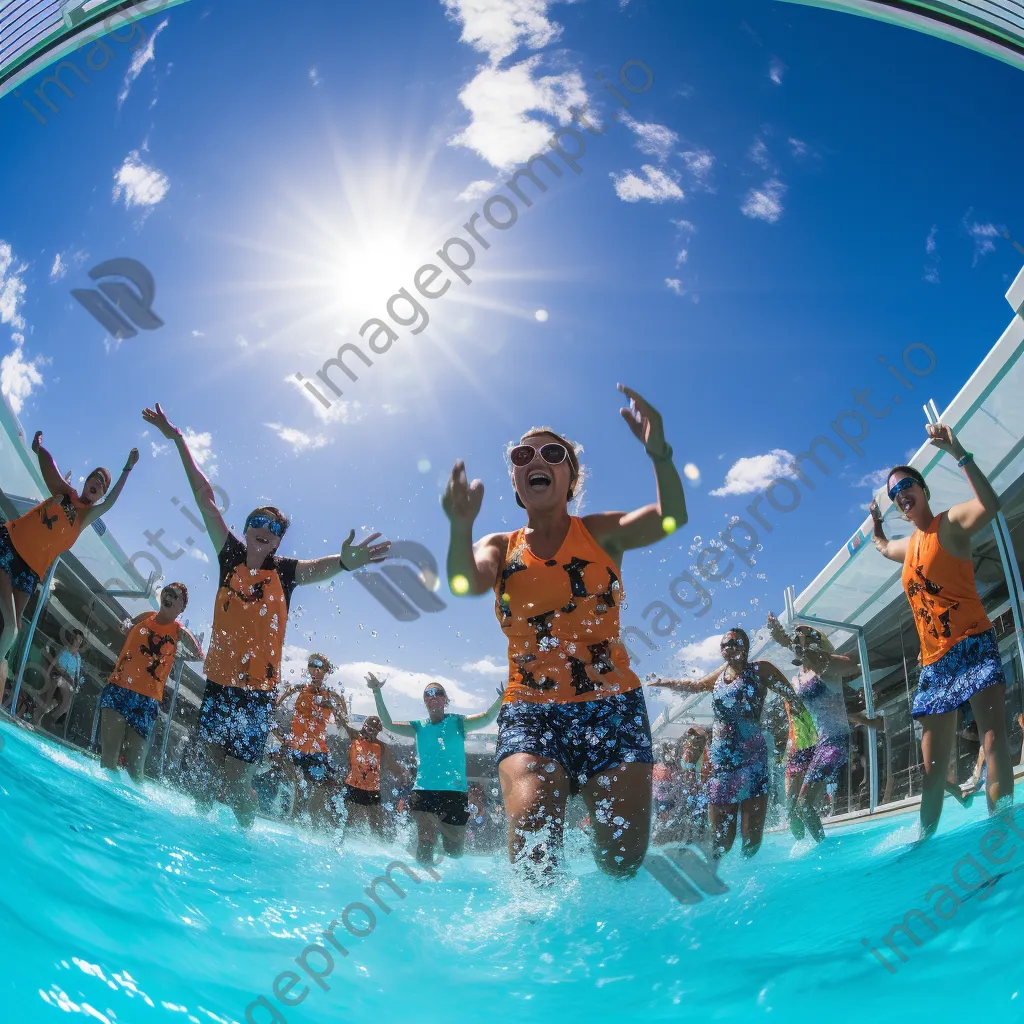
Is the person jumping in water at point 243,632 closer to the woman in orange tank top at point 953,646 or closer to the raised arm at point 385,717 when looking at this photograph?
the raised arm at point 385,717

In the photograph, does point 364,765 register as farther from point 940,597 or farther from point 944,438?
point 944,438

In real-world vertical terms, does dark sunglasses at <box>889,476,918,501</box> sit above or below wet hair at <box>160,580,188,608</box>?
above

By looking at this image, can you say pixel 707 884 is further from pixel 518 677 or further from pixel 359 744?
pixel 359 744

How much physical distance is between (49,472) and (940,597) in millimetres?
6918

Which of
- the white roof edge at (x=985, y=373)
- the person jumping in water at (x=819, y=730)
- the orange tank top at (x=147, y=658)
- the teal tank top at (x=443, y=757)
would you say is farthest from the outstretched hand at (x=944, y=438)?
the orange tank top at (x=147, y=658)

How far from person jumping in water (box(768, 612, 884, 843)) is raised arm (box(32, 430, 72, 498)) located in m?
6.27

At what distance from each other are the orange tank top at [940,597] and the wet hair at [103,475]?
6.23m

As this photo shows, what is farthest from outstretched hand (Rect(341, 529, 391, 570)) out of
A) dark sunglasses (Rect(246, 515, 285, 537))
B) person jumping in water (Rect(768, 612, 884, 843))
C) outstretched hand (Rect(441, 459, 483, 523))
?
person jumping in water (Rect(768, 612, 884, 843))

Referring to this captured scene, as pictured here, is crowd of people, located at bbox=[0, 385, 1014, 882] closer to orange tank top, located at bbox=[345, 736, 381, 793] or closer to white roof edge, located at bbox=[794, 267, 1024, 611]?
orange tank top, located at bbox=[345, 736, 381, 793]

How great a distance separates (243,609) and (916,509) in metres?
4.86

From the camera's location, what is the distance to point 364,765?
6527 millimetres

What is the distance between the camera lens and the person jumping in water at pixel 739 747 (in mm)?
4441

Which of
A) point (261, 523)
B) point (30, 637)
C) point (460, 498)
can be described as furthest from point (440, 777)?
point (460, 498)

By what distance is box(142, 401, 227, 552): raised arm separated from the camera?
181 inches
